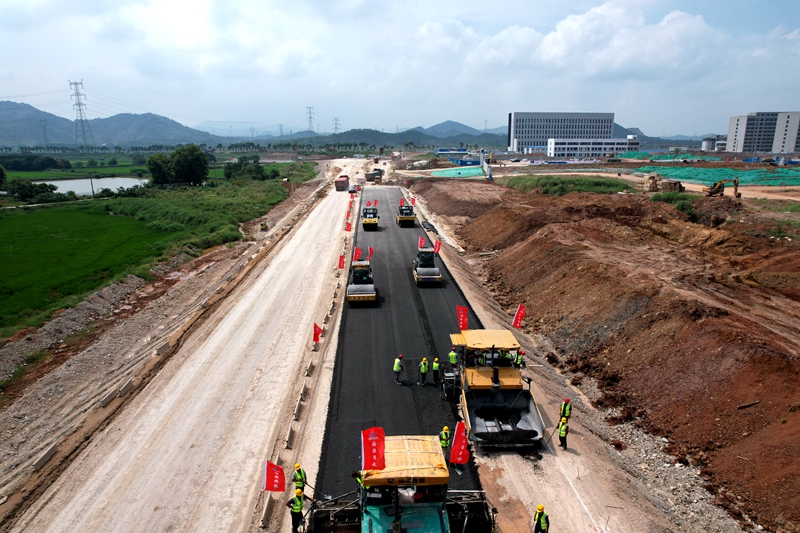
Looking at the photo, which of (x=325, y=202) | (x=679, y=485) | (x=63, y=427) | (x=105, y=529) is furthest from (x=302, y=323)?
(x=325, y=202)

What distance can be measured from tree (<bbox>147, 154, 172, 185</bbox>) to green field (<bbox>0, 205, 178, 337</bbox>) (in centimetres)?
3147

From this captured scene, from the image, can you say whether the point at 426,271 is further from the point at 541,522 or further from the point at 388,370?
the point at 541,522

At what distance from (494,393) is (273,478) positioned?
23.3ft

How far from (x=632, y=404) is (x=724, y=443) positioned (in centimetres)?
327

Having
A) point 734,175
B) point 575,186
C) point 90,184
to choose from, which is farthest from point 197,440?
point 90,184

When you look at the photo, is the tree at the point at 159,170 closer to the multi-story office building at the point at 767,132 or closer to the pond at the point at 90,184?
the pond at the point at 90,184

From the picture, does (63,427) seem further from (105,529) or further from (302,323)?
(302,323)

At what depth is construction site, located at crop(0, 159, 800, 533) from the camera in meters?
11.5

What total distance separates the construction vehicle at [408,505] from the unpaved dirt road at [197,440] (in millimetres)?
3296

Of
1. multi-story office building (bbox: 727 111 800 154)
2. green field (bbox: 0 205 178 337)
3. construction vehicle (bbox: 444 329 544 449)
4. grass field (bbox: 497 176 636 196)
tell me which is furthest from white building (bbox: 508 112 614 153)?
construction vehicle (bbox: 444 329 544 449)

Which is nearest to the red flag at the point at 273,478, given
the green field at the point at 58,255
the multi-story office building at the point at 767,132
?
the green field at the point at 58,255

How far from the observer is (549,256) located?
96.6ft

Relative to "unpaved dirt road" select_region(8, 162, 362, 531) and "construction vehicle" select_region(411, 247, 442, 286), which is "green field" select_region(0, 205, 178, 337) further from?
"construction vehicle" select_region(411, 247, 442, 286)

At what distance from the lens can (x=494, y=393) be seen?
14.7 meters
